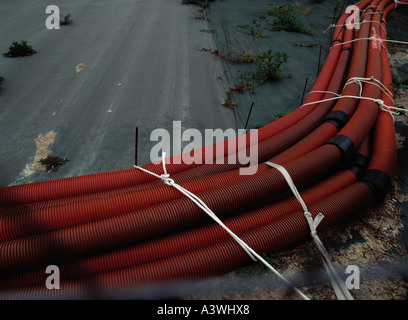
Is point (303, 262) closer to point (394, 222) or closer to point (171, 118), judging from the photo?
point (394, 222)

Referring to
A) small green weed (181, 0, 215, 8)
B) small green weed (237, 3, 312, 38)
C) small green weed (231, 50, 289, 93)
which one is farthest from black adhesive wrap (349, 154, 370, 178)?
small green weed (181, 0, 215, 8)

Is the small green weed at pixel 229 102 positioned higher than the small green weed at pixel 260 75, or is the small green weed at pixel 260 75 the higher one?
the small green weed at pixel 260 75

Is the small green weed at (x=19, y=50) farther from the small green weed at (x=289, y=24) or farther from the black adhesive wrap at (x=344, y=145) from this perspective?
the small green weed at (x=289, y=24)

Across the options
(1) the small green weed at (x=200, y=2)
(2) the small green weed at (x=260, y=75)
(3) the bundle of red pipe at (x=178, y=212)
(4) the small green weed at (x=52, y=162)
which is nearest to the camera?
(3) the bundle of red pipe at (x=178, y=212)

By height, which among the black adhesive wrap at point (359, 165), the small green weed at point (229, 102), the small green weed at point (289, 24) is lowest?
the black adhesive wrap at point (359, 165)

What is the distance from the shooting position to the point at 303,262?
6.62ft

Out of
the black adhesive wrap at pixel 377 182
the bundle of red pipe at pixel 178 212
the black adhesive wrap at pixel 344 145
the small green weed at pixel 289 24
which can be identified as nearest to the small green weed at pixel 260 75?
the bundle of red pipe at pixel 178 212

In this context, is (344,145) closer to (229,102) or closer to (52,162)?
(229,102)

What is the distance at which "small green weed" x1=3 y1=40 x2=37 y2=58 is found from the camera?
461cm

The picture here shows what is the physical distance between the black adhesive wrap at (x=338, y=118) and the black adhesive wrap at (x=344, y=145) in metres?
0.42

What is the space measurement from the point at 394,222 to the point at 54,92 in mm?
4486

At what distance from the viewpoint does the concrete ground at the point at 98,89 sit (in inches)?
123

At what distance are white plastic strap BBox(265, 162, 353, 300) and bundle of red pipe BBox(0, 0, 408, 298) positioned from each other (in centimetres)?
Answer: 5

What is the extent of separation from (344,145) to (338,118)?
1.88 ft
